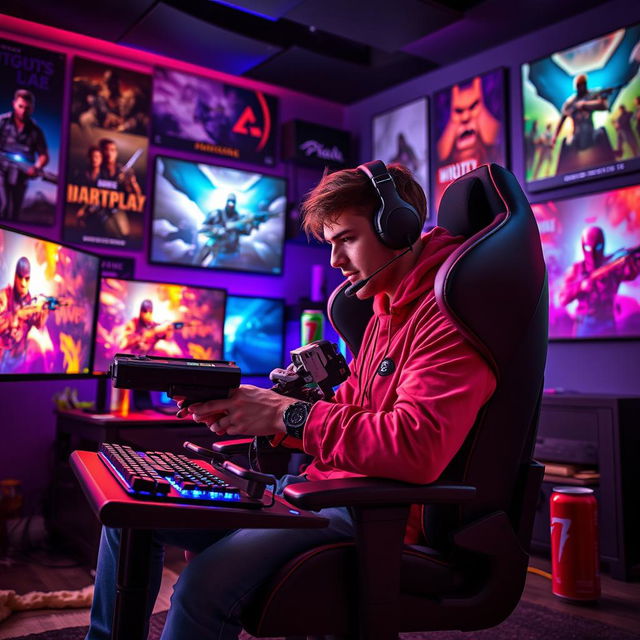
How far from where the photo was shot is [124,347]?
2676mm

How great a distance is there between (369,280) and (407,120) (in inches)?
108

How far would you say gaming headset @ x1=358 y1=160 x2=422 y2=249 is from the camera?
1247 mm

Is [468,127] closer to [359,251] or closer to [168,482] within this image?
[359,251]

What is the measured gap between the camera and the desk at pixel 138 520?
756mm

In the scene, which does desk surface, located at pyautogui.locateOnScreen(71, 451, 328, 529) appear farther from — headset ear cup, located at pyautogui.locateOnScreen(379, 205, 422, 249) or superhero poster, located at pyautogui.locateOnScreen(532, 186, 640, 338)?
superhero poster, located at pyautogui.locateOnScreen(532, 186, 640, 338)

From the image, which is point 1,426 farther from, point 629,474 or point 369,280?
point 629,474

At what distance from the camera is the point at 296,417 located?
104 cm

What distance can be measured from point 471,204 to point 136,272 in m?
2.43

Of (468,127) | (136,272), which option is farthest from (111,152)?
(468,127)

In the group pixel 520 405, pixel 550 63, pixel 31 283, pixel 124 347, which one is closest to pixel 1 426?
pixel 124 347

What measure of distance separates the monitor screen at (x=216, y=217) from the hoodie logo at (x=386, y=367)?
2378mm

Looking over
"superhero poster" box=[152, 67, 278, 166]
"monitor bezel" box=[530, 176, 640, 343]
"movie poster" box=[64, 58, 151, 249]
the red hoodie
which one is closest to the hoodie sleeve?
the red hoodie

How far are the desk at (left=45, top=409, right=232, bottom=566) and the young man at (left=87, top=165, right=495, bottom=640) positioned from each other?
116 centimetres

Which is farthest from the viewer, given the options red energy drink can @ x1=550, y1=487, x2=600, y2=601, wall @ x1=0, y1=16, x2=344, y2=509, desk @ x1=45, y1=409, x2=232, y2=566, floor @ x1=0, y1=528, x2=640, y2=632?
wall @ x1=0, y1=16, x2=344, y2=509
